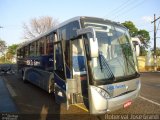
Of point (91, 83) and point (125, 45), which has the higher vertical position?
point (125, 45)

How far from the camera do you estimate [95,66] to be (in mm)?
6633

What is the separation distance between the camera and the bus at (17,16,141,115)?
647 cm

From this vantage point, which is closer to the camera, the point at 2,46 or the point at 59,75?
the point at 59,75

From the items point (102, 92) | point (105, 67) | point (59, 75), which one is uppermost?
point (105, 67)

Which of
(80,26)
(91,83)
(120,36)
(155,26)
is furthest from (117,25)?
(155,26)

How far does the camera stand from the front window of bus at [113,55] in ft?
21.9

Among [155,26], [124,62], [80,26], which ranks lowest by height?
[124,62]

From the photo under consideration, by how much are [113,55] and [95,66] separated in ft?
2.82

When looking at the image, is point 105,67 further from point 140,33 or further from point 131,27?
point 140,33

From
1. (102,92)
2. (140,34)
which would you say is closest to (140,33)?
(140,34)

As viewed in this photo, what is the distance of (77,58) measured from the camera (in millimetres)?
7633

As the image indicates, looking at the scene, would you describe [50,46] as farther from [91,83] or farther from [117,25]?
[91,83]

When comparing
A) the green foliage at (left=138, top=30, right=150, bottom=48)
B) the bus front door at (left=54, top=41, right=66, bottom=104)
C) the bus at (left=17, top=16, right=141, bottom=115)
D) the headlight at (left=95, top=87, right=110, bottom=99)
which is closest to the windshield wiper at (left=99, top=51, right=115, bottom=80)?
the bus at (left=17, top=16, right=141, bottom=115)

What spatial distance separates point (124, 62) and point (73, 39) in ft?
5.78
